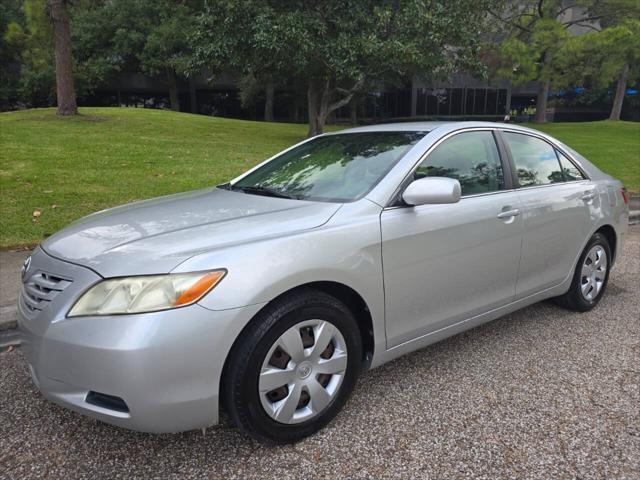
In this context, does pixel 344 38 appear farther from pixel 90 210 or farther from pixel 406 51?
pixel 90 210

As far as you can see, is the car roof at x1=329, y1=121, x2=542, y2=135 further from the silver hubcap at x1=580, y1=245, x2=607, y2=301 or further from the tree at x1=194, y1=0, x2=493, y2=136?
the tree at x1=194, y1=0, x2=493, y2=136

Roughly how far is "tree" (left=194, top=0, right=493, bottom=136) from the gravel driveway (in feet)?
36.1

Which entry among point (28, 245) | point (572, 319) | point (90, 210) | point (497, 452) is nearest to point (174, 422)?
point (497, 452)

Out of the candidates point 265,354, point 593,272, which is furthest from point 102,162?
point 265,354

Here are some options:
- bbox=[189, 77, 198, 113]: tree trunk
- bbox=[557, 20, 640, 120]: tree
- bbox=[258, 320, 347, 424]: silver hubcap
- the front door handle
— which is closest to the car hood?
bbox=[258, 320, 347, 424]: silver hubcap

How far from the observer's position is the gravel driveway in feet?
7.93

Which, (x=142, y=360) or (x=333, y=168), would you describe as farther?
(x=333, y=168)

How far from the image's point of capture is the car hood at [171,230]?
231 centimetres

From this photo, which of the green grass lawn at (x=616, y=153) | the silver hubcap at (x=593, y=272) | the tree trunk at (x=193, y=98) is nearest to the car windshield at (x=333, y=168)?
the silver hubcap at (x=593, y=272)

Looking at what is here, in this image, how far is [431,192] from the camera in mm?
2840

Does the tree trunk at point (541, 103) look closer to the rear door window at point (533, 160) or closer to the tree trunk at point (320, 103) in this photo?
the tree trunk at point (320, 103)

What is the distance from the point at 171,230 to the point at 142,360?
699mm

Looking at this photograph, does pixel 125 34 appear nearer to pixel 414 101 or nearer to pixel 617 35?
pixel 414 101

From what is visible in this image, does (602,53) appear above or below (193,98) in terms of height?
above
